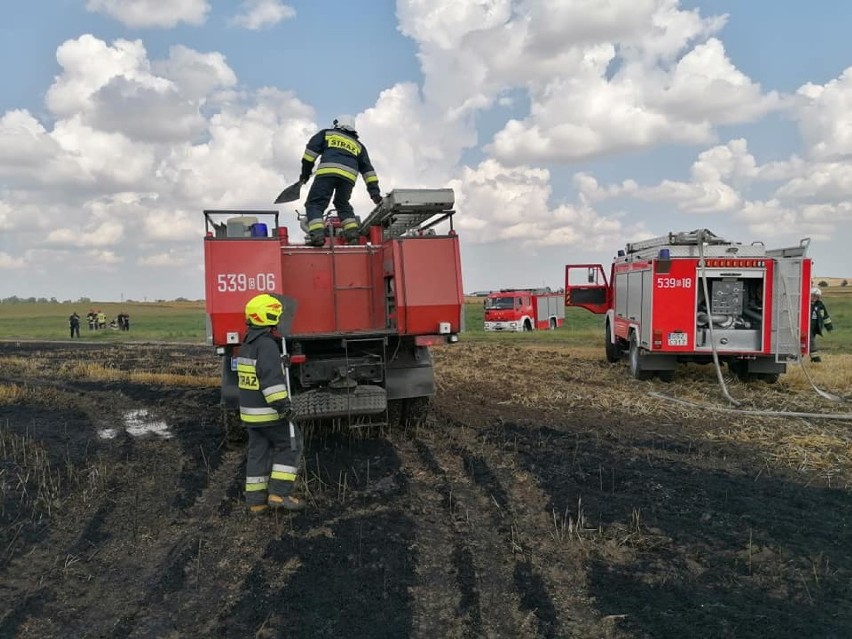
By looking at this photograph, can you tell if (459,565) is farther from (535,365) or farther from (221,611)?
(535,365)

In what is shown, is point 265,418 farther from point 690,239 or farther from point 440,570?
point 690,239

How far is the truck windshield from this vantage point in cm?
3262

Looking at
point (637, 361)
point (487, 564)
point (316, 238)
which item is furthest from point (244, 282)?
point (637, 361)

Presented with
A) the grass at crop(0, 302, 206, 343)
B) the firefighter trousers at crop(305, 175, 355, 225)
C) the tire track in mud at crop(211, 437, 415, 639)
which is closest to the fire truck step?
the tire track in mud at crop(211, 437, 415, 639)

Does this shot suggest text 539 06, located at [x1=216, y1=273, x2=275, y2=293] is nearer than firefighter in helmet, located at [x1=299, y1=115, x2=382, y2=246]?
Yes

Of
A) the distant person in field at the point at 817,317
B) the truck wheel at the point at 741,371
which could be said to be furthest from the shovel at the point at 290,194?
the distant person in field at the point at 817,317

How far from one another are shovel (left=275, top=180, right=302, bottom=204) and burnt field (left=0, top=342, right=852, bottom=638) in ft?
9.41

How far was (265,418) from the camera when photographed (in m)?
5.27

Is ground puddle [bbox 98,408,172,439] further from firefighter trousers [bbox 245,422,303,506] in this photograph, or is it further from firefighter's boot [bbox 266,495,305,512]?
firefighter's boot [bbox 266,495,305,512]

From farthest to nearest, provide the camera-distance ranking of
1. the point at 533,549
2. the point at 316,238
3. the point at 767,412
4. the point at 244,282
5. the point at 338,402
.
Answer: the point at 767,412 → the point at 316,238 → the point at 338,402 → the point at 244,282 → the point at 533,549

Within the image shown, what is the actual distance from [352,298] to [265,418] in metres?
2.47

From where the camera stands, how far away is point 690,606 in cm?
364

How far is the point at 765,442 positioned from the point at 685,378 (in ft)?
16.7

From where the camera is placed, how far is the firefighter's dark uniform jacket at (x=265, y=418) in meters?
5.19
